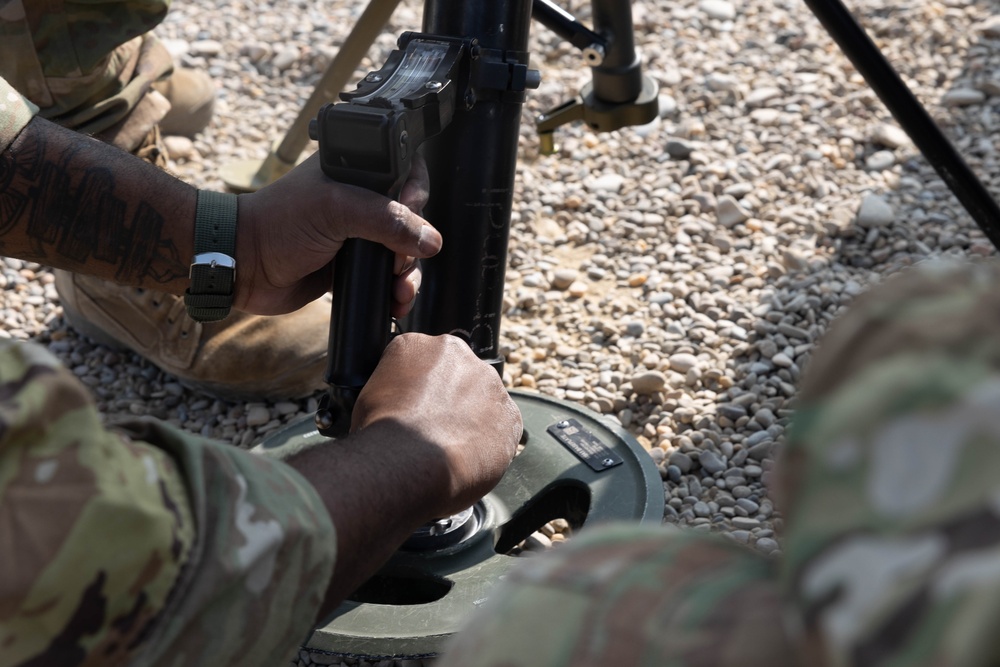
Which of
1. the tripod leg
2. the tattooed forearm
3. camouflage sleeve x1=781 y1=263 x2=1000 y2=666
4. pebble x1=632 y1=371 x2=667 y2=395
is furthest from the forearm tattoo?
camouflage sleeve x1=781 y1=263 x2=1000 y2=666

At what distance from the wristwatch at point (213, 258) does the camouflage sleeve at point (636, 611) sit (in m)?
0.88

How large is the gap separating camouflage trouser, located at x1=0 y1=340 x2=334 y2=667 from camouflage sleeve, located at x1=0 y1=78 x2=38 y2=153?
76 cm

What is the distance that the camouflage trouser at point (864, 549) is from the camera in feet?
1.37

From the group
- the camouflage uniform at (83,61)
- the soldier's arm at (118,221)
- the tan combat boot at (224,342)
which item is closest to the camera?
the soldier's arm at (118,221)

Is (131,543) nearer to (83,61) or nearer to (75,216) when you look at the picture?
(75,216)

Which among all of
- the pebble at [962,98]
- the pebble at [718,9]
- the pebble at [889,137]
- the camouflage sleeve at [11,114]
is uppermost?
the pebble at [718,9]

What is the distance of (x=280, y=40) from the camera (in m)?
3.33

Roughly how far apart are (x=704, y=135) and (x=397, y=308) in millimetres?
1599

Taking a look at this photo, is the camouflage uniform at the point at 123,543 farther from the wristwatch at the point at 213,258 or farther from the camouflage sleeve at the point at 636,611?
the wristwatch at the point at 213,258

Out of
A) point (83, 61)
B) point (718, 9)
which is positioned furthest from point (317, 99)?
point (718, 9)

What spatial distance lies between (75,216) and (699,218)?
140 cm

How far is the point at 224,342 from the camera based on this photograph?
1973 mm

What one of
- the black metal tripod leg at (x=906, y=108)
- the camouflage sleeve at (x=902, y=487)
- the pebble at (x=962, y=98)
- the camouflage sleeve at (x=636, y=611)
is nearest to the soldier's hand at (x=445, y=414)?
the camouflage sleeve at (x=636, y=611)

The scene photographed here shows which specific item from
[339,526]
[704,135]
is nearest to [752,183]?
[704,135]
